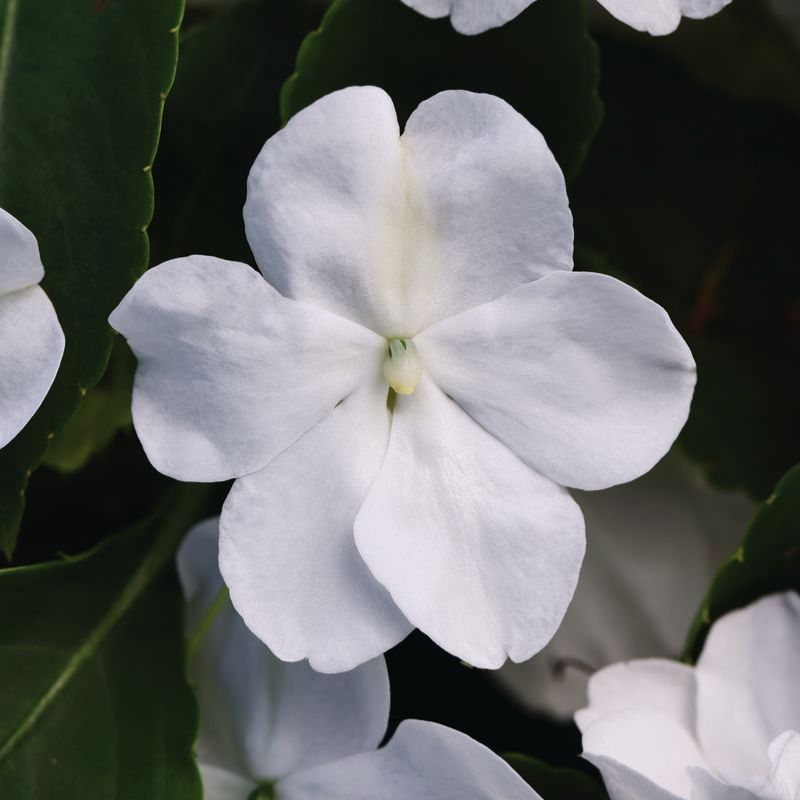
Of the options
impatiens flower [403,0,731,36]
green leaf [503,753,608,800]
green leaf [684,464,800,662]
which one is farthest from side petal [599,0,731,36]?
green leaf [503,753,608,800]

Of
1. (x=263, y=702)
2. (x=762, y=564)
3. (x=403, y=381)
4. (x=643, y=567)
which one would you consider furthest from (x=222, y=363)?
(x=643, y=567)

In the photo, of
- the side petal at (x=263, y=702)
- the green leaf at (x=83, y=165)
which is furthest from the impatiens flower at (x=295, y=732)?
the green leaf at (x=83, y=165)

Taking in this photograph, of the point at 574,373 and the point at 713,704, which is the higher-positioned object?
the point at 574,373

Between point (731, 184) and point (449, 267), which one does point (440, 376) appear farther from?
point (731, 184)

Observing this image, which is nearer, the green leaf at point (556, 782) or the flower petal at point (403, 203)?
the flower petal at point (403, 203)

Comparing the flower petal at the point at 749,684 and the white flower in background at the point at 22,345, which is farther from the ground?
the white flower in background at the point at 22,345

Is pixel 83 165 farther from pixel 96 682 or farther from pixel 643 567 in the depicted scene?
pixel 643 567

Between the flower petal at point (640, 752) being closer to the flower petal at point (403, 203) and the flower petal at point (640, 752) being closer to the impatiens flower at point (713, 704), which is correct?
the impatiens flower at point (713, 704)
